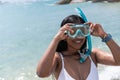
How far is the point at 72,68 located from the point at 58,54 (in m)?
0.12

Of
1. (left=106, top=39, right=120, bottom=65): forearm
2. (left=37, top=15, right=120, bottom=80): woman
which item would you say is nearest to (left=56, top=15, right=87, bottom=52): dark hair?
(left=37, top=15, right=120, bottom=80): woman

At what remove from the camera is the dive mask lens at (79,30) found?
2074mm

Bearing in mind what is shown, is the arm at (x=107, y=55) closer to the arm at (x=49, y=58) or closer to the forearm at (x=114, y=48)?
the forearm at (x=114, y=48)

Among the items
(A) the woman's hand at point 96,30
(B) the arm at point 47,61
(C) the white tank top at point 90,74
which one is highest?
(A) the woman's hand at point 96,30

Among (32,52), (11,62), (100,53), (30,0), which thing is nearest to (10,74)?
(11,62)

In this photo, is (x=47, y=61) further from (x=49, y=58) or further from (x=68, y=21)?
(x=68, y=21)

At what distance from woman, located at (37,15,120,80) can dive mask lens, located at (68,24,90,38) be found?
0.05 ft

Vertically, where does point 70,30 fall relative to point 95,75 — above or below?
above

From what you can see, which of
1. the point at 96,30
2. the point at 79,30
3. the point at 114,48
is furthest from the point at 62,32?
the point at 114,48

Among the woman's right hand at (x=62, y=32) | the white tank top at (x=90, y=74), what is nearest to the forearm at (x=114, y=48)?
the white tank top at (x=90, y=74)

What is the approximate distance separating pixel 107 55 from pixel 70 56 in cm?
23

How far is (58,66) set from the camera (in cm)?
217

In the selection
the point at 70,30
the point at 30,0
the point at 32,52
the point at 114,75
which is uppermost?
the point at 70,30

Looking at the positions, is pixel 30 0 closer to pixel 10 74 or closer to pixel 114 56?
pixel 10 74
